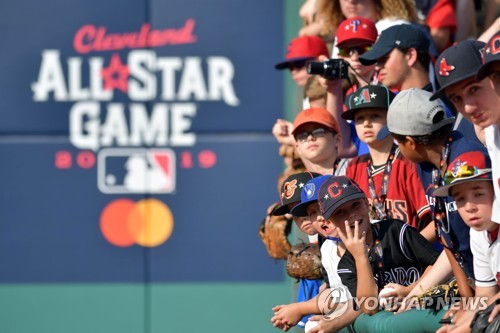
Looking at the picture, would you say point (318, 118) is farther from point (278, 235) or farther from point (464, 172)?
point (464, 172)

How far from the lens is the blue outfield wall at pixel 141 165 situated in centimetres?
816

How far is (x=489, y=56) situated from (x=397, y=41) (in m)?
1.69

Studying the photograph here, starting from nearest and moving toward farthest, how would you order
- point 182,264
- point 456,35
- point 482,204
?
1. point 482,204
2. point 456,35
3. point 182,264

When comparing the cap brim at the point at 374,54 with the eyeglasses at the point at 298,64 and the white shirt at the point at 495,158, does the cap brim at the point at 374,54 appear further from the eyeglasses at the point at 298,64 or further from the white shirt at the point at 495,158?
the white shirt at the point at 495,158

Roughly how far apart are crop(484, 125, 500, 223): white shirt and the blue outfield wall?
445cm

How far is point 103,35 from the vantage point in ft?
26.9

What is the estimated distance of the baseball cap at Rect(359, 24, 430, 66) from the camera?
17.0 ft

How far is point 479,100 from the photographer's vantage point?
368 cm

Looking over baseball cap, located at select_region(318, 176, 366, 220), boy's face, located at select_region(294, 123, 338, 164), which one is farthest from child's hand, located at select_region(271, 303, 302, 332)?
boy's face, located at select_region(294, 123, 338, 164)

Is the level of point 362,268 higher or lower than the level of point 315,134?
lower

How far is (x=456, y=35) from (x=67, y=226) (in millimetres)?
3427

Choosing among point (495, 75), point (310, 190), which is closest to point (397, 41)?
point (310, 190)

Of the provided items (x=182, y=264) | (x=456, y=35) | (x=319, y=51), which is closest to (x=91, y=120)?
(x=182, y=264)

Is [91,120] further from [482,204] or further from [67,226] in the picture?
[482,204]
